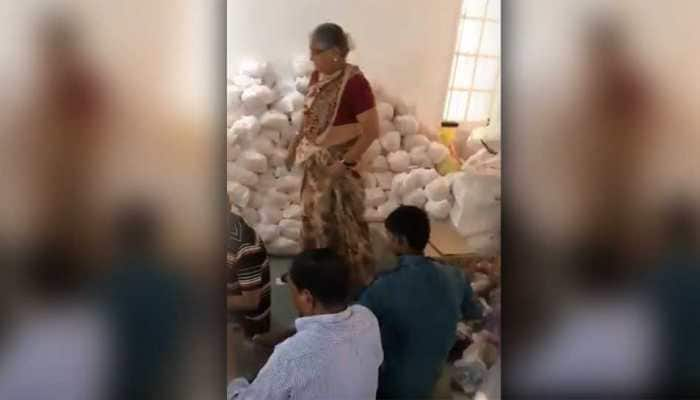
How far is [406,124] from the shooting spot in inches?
53.6

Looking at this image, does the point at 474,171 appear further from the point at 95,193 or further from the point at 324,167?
the point at 95,193

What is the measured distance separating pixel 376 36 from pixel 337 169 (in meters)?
0.25

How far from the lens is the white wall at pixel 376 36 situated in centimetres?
134

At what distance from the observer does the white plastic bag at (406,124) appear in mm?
1359

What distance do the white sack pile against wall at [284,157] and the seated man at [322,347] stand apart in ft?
0.22

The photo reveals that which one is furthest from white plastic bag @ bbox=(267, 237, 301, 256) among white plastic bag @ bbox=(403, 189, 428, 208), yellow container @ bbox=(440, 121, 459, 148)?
yellow container @ bbox=(440, 121, 459, 148)

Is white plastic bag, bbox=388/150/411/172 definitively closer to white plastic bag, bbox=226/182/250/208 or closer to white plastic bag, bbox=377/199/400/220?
white plastic bag, bbox=377/199/400/220

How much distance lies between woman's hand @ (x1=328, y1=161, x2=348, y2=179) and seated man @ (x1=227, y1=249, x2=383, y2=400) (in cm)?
14

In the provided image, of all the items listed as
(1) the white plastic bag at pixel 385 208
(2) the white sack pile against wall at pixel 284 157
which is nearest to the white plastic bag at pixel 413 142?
(2) the white sack pile against wall at pixel 284 157

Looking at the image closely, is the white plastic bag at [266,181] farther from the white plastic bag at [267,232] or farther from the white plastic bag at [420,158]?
the white plastic bag at [420,158]

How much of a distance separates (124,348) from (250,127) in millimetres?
456

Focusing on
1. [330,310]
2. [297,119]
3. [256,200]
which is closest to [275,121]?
[297,119]

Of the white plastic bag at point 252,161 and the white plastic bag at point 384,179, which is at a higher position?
Result: the white plastic bag at point 252,161

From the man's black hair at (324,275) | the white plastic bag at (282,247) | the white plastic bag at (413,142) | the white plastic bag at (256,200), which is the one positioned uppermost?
the white plastic bag at (413,142)
